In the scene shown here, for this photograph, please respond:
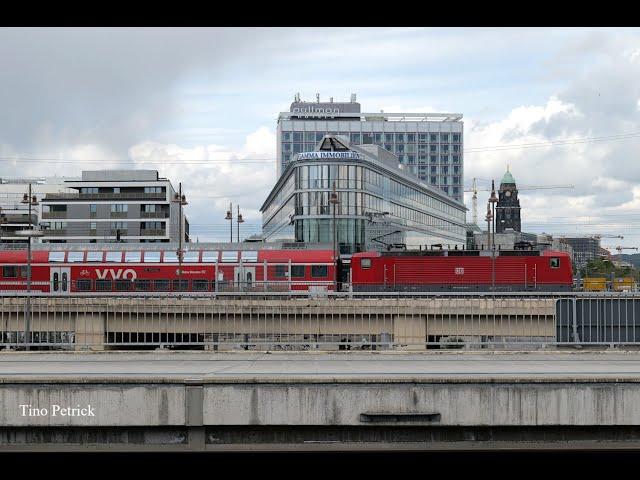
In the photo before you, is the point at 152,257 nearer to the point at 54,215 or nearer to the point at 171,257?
the point at 171,257

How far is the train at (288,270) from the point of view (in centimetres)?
5616

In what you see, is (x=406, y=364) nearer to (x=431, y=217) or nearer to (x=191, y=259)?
(x=191, y=259)

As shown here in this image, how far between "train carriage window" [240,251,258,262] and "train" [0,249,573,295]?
2.9 inches

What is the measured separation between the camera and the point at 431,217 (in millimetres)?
126375

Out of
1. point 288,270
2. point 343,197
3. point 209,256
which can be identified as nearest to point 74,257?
point 209,256

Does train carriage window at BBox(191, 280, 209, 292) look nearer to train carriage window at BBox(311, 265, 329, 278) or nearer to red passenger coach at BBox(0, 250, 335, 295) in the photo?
red passenger coach at BBox(0, 250, 335, 295)

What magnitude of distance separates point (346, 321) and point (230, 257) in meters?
37.1

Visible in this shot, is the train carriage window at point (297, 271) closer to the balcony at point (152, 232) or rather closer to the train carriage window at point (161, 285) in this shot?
the train carriage window at point (161, 285)

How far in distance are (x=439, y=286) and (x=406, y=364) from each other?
38.4m

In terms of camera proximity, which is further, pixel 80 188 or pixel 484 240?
pixel 484 240

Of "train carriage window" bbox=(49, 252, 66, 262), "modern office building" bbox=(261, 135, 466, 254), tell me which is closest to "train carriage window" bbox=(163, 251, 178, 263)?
"train carriage window" bbox=(49, 252, 66, 262)
